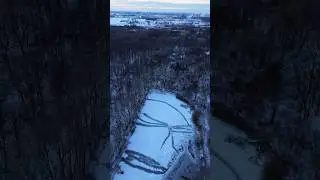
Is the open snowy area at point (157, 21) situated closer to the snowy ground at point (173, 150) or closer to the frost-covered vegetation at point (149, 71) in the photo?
the frost-covered vegetation at point (149, 71)

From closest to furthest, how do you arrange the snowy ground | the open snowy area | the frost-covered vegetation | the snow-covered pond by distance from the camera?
1. the snowy ground
2. the snow-covered pond
3. the frost-covered vegetation
4. the open snowy area

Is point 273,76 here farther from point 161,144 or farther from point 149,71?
point 149,71

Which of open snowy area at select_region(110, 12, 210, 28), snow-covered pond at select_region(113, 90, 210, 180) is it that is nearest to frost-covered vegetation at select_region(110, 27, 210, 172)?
snow-covered pond at select_region(113, 90, 210, 180)

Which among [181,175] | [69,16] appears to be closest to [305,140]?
[69,16]

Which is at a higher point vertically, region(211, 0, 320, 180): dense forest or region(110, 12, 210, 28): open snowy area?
region(110, 12, 210, 28): open snowy area

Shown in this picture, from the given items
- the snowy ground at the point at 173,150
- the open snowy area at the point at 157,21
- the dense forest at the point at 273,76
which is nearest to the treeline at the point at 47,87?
the snowy ground at the point at 173,150

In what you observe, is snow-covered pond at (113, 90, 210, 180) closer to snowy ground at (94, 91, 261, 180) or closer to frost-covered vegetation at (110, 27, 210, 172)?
snowy ground at (94, 91, 261, 180)
